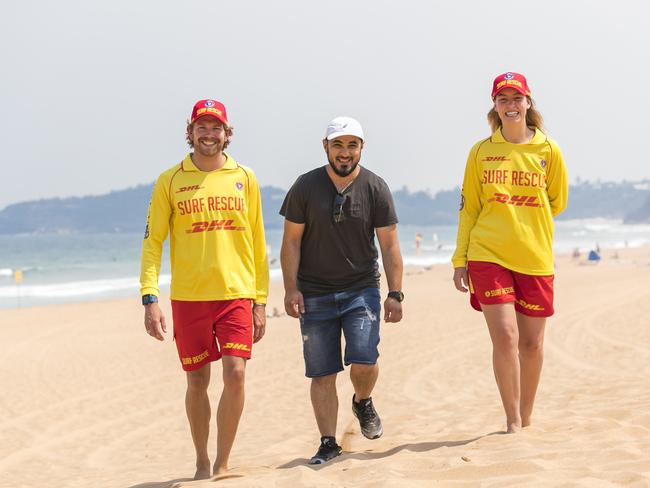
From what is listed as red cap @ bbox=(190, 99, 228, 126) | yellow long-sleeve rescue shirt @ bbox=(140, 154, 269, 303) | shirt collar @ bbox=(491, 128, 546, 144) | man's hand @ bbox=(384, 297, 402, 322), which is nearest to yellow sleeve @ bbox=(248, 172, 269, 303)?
yellow long-sleeve rescue shirt @ bbox=(140, 154, 269, 303)

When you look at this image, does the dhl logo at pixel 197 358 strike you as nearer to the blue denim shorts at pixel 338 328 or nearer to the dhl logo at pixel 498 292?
the blue denim shorts at pixel 338 328

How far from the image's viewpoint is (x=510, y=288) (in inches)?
185

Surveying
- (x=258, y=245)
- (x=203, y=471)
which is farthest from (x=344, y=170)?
(x=203, y=471)

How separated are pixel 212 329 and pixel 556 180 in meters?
2.13

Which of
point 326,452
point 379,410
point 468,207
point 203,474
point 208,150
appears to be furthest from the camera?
point 379,410

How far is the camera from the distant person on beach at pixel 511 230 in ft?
15.3

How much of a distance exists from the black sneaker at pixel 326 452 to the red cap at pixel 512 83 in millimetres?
2232

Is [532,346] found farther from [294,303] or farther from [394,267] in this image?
[294,303]

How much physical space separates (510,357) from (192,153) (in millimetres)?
2118

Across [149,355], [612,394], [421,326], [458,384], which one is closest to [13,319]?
[149,355]

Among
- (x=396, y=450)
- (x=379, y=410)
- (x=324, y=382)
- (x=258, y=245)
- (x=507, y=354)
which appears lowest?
(x=379, y=410)

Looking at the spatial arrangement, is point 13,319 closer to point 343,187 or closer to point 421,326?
point 421,326

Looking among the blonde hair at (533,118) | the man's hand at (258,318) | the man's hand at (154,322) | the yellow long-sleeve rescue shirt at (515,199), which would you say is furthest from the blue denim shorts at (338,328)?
the blonde hair at (533,118)

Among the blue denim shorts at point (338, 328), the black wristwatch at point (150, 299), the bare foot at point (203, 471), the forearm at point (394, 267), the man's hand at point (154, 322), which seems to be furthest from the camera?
the forearm at point (394, 267)
